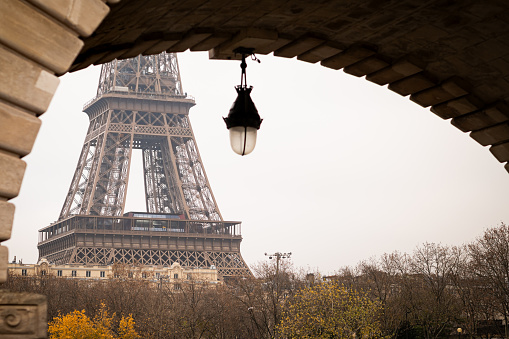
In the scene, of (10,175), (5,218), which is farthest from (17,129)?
(5,218)

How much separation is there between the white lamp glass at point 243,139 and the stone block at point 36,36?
336 cm

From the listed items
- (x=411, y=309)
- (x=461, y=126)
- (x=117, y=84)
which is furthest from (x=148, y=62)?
(x=461, y=126)

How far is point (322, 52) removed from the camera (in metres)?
7.50

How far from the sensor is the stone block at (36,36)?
134 inches

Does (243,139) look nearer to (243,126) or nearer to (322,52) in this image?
(243,126)

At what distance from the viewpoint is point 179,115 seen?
284 ft

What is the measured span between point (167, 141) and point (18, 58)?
81988 mm

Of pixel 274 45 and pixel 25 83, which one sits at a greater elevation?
pixel 274 45

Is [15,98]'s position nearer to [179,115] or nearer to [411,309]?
[411,309]

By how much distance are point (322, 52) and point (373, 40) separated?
539 millimetres

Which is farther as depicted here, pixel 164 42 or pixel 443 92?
pixel 443 92

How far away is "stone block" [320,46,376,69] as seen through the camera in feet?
24.5

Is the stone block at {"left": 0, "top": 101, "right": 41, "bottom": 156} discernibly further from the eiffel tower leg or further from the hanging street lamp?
the eiffel tower leg

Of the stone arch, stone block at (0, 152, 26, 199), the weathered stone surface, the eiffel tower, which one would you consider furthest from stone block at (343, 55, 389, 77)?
the eiffel tower
